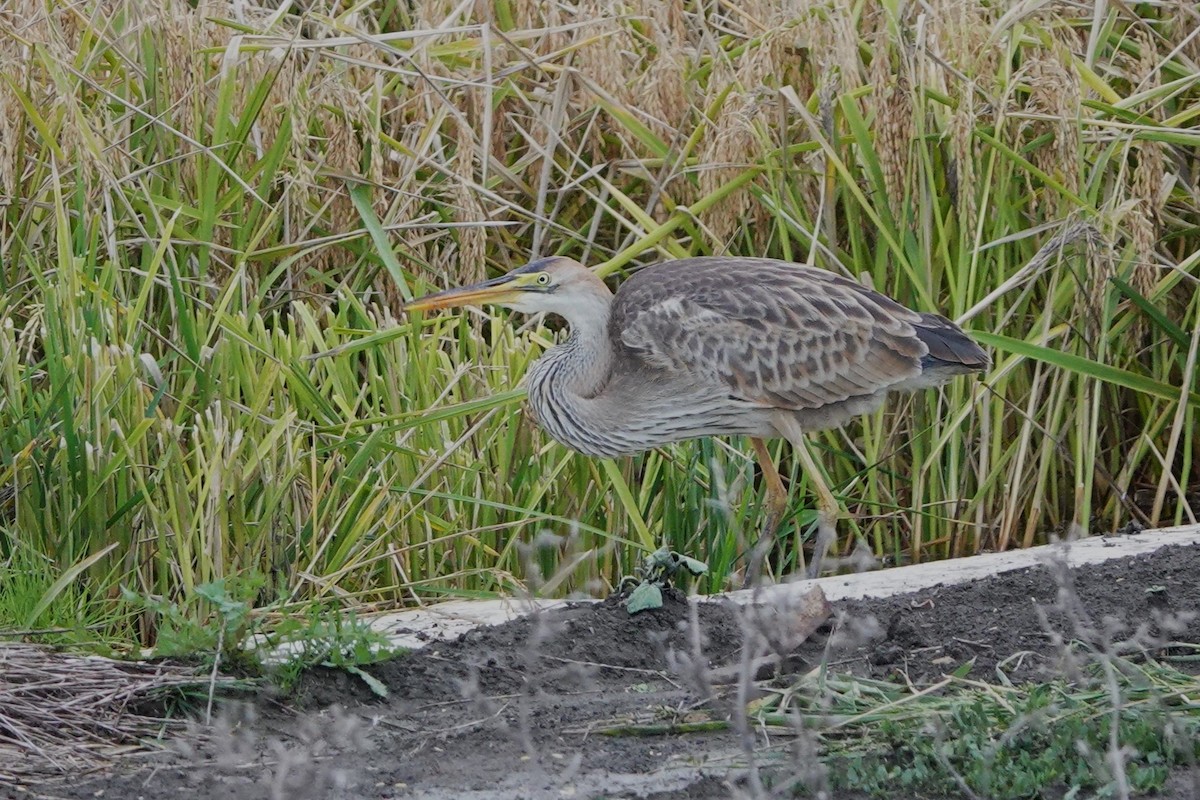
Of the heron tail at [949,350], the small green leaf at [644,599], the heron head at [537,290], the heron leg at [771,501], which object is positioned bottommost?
the heron leg at [771,501]

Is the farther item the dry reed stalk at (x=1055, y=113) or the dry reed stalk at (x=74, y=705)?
the dry reed stalk at (x=1055, y=113)

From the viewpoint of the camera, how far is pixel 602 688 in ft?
12.1

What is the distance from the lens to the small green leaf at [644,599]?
3992 millimetres

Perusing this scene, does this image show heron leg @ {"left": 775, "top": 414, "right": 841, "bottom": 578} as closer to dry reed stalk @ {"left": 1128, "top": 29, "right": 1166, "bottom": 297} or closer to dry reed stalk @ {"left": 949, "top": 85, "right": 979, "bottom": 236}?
dry reed stalk @ {"left": 949, "top": 85, "right": 979, "bottom": 236}

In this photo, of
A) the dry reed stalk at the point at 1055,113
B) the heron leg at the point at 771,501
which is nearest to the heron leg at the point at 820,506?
the heron leg at the point at 771,501

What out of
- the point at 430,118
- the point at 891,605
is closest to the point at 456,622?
the point at 891,605

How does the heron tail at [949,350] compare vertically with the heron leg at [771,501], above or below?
above

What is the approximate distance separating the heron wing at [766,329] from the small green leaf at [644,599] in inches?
57.5

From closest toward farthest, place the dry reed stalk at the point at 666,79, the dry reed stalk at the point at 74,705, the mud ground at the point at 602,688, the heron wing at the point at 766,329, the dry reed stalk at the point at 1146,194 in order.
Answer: the mud ground at the point at 602,688 → the dry reed stalk at the point at 74,705 → the dry reed stalk at the point at 1146,194 → the heron wing at the point at 766,329 → the dry reed stalk at the point at 666,79

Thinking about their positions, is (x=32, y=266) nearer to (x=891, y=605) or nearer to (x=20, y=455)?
(x=20, y=455)

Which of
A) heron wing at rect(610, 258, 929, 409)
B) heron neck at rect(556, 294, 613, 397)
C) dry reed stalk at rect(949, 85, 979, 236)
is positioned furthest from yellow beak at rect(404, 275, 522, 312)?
dry reed stalk at rect(949, 85, 979, 236)

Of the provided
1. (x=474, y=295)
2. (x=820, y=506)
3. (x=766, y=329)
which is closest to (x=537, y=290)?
(x=474, y=295)

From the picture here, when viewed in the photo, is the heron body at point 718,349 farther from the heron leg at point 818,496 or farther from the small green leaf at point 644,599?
the small green leaf at point 644,599

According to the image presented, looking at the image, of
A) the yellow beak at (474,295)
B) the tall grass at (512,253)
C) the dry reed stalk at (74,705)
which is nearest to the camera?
the dry reed stalk at (74,705)
